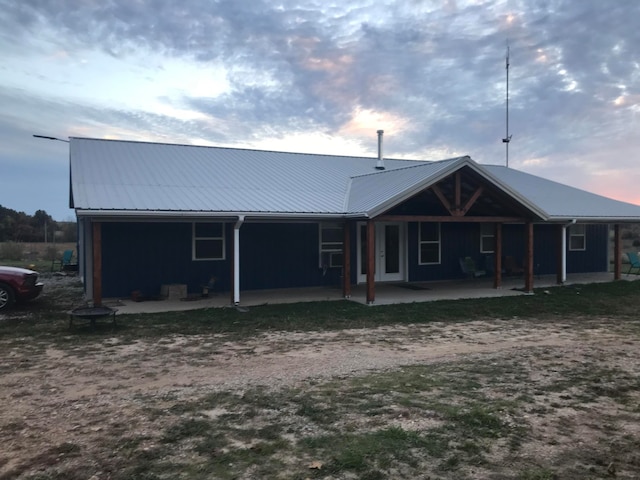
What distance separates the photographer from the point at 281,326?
368 inches

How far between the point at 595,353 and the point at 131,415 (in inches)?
241

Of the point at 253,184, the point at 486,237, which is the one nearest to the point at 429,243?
the point at 486,237

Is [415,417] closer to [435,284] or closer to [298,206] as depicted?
[298,206]

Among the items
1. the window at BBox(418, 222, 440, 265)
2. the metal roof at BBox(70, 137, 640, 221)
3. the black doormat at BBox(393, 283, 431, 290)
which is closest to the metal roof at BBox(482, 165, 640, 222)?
the metal roof at BBox(70, 137, 640, 221)

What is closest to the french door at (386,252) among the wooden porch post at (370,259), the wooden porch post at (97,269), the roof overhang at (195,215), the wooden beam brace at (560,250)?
the roof overhang at (195,215)

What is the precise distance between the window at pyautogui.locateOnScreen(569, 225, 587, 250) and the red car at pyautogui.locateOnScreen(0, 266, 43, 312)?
16929mm

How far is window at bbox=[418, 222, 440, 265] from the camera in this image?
53.2 ft

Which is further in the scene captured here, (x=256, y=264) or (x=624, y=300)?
(x=256, y=264)

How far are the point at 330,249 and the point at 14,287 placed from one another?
783 centimetres

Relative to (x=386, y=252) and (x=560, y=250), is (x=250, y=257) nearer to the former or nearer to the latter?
(x=386, y=252)

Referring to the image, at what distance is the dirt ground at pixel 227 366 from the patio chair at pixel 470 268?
610cm

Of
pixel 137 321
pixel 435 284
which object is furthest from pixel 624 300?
pixel 137 321

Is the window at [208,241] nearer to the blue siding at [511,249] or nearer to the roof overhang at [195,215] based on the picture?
the roof overhang at [195,215]

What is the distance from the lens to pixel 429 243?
1633 cm
